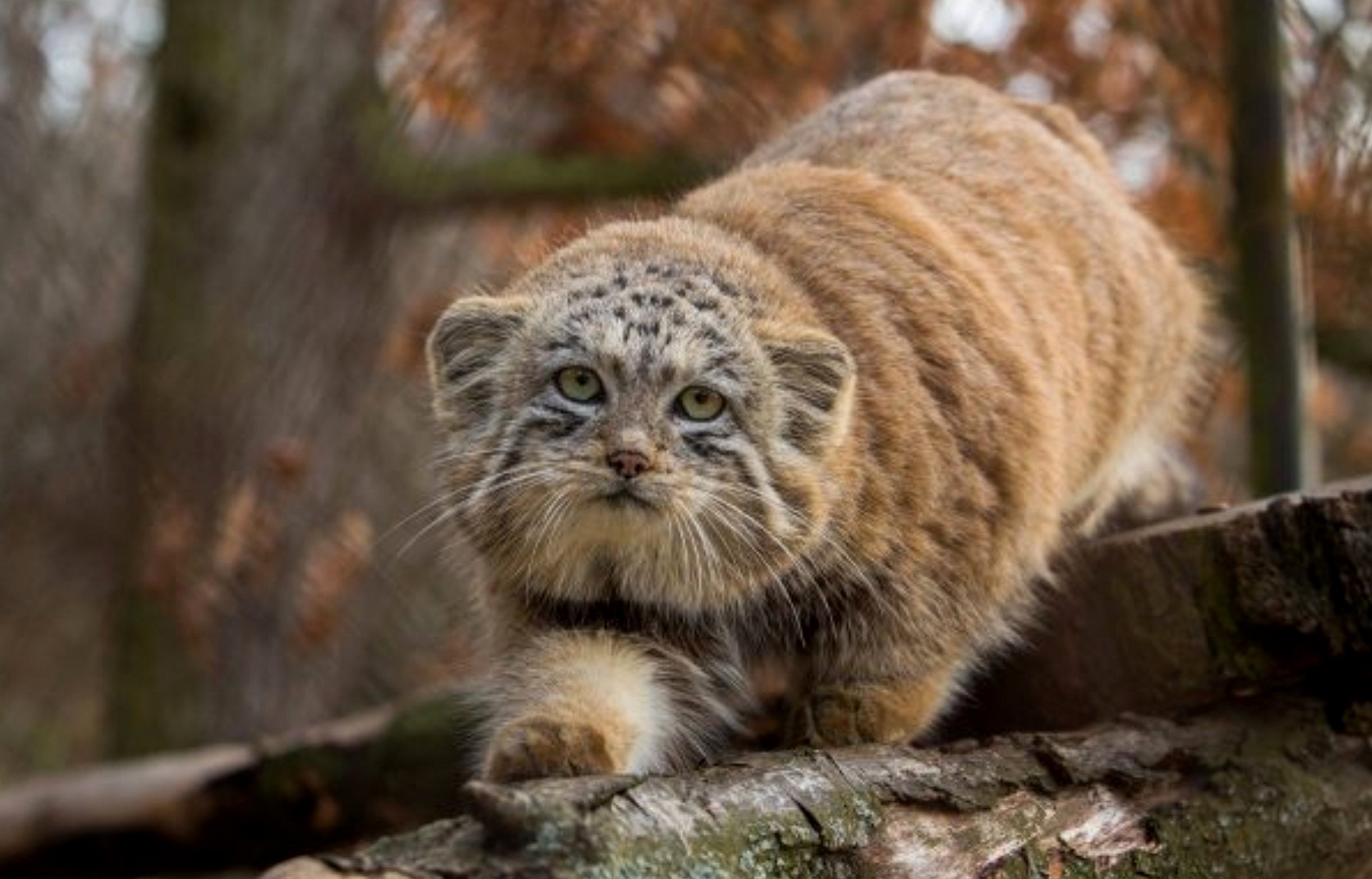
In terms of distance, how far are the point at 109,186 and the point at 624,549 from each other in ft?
25.1

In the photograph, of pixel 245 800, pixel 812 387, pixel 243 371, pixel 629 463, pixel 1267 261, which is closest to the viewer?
pixel 629 463

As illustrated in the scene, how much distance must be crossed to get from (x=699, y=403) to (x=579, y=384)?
285mm

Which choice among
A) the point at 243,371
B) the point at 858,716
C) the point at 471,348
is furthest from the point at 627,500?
the point at 243,371

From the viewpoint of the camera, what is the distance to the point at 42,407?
1072 centimetres

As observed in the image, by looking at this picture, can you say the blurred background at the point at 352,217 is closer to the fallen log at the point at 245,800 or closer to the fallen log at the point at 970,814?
the fallen log at the point at 245,800

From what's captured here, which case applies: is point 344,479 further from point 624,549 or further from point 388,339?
point 624,549

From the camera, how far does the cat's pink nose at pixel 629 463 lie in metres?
4.43

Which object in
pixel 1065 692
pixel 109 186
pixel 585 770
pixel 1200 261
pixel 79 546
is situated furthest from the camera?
pixel 109 186

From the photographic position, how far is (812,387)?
15.8ft

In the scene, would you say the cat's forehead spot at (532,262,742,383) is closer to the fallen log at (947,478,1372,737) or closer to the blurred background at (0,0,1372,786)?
the fallen log at (947,478,1372,737)

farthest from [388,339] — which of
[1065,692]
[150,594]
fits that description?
[1065,692]

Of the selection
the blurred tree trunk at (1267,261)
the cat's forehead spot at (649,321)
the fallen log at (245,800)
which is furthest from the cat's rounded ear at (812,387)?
the fallen log at (245,800)

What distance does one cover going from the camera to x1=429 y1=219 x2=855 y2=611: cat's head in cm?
456

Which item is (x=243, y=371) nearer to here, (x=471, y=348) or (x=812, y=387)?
(x=471, y=348)
